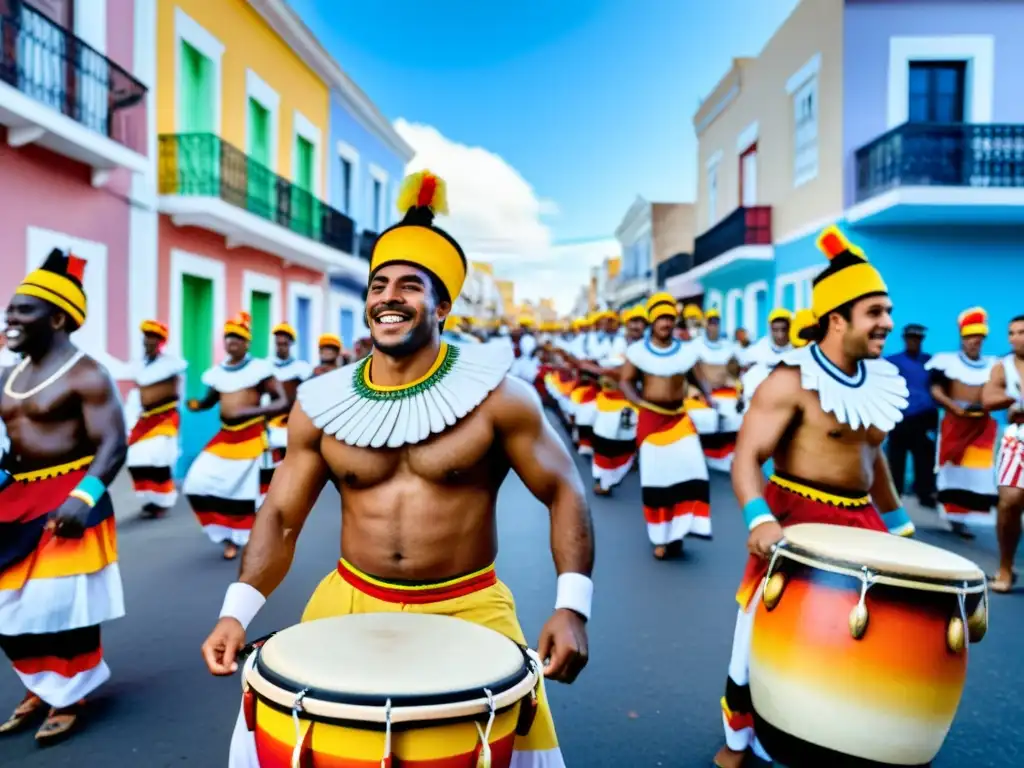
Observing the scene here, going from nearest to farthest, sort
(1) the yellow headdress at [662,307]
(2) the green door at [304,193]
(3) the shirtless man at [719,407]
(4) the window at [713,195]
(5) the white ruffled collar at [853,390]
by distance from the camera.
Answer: (5) the white ruffled collar at [853,390] → (1) the yellow headdress at [662,307] → (3) the shirtless man at [719,407] → (2) the green door at [304,193] → (4) the window at [713,195]

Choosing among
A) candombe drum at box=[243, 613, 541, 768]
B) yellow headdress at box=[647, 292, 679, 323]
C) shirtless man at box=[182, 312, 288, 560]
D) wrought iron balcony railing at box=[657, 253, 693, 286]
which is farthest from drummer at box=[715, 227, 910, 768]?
wrought iron balcony railing at box=[657, 253, 693, 286]

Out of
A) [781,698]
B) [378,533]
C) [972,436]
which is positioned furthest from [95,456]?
[972,436]

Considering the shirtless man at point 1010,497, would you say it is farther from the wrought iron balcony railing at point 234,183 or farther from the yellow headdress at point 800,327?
the wrought iron balcony railing at point 234,183

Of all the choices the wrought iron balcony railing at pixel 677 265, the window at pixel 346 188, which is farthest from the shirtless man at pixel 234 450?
the wrought iron balcony railing at pixel 677 265

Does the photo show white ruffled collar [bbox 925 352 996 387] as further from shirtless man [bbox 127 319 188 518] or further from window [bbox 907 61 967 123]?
window [bbox 907 61 967 123]

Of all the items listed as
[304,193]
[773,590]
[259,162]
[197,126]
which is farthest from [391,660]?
[304,193]

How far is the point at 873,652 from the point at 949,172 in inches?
565

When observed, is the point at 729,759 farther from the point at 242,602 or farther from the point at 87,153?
the point at 87,153

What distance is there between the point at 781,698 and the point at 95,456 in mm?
3126

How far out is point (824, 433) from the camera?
3.82m

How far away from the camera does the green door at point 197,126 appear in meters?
13.7

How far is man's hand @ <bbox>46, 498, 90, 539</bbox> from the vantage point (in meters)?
3.80

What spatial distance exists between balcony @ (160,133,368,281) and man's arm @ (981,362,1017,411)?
10526 mm

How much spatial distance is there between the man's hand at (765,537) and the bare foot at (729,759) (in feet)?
3.12
